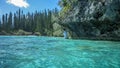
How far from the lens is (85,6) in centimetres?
3516

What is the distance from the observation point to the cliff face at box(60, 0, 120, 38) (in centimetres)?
2986

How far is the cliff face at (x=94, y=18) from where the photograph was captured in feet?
98.0

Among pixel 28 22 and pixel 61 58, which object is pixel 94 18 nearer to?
pixel 61 58

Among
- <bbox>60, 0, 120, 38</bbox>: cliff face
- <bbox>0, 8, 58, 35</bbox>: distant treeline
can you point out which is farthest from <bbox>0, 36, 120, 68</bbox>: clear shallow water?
<bbox>0, 8, 58, 35</bbox>: distant treeline

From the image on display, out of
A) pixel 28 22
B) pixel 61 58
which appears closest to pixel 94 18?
pixel 61 58

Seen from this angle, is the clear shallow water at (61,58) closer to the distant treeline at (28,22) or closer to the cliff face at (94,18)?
the cliff face at (94,18)

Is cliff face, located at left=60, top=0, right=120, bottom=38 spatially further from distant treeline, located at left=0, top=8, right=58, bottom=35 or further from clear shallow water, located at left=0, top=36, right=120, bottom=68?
distant treeline, located at left=0, top=8, right=58, bottom=35

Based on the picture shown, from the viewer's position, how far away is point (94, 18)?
107ft

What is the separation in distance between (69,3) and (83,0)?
454cm

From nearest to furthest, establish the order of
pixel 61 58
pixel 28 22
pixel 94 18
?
pixel 61 58 < pixel 94 18 < pixel 28 22

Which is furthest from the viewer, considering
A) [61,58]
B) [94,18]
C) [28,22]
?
[28,22]

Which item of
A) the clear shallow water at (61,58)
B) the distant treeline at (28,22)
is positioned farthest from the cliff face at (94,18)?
the distant treeline at (28,22)

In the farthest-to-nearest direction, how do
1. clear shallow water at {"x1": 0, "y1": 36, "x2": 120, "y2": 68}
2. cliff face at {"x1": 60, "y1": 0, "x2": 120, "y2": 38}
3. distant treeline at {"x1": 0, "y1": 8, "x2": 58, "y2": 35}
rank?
distant treeline at {"x1": 0, "y1": 8, "x2": 58, "y2": 35}
cliff face at {"x1": 60, "y1": 0, "x2": 120, "y2": 38}
clear shallow water at {"x1": 0, "y1": 36, "x2": 120, "y2": 68}

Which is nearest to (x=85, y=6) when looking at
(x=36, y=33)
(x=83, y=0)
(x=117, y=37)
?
(x=83, y=0)
